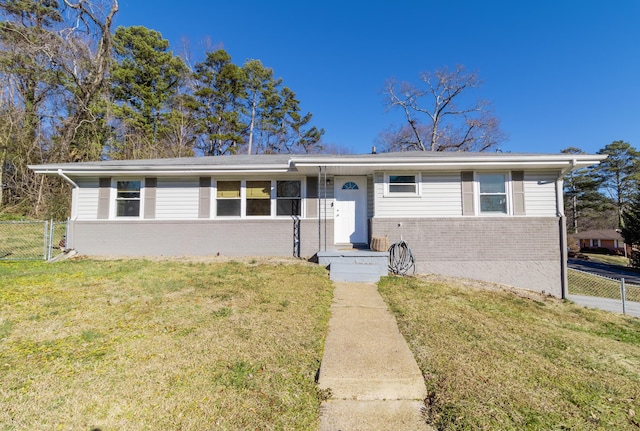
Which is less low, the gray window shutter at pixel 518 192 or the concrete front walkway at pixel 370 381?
the gray window shutter at pixel 518 192

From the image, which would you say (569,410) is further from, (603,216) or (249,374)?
(603,216)

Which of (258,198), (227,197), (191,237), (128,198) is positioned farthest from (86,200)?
(258,198)

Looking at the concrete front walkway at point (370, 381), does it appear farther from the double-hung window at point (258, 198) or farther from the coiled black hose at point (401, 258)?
the double-hung window at point (258, 198)

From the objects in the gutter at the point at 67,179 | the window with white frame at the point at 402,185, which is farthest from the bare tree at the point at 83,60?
the window with white frame at the point at 402,185

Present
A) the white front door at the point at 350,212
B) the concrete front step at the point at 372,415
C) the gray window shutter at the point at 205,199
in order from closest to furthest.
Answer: the concrete front step at the point at 372,415, the gray window shutter at the point at 205,199, the white front door at the point at 350,212

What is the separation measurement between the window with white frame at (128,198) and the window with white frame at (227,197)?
2.40 m

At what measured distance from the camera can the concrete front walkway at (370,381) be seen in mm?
2072

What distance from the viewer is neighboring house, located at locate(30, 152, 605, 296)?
7.85 metres

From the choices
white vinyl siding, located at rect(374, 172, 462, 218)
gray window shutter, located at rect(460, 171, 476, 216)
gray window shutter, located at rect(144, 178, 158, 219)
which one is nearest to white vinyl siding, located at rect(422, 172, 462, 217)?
white vinyl siding, located at rect(374, 172, 462, 218)

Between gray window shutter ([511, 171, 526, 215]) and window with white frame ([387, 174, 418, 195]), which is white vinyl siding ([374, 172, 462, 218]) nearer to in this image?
window with white frame ([387, 174, 418, 195])

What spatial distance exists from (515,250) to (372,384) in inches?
293

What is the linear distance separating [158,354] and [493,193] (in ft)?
28.2

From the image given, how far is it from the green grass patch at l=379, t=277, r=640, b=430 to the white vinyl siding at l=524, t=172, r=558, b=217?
346 cm

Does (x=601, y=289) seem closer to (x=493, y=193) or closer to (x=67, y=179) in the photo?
(x=493, y=193)
